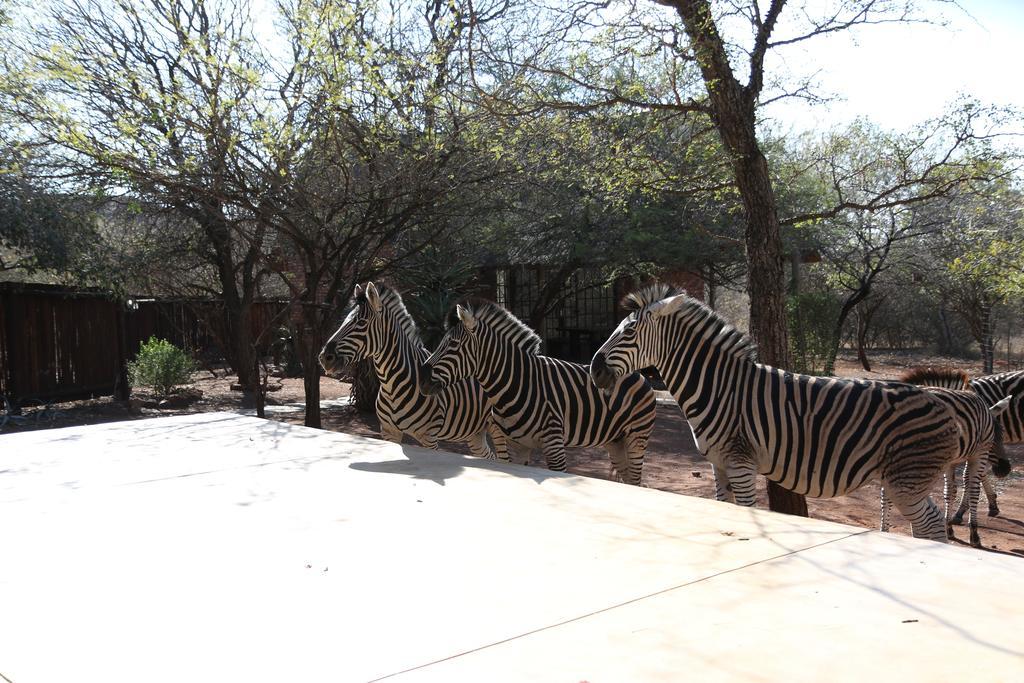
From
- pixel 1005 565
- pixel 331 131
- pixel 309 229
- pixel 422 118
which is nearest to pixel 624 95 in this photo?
pixel 422 118

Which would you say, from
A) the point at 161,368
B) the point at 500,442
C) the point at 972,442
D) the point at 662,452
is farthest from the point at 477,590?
the point at 161,368

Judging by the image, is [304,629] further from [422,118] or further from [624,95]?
[422,118]

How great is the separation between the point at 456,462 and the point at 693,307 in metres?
2.20

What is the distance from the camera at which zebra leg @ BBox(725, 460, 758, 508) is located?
17.6 ft

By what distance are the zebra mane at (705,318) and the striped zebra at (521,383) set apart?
89cm

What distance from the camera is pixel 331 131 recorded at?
9.65m

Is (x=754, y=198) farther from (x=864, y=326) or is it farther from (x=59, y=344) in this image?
(x=864, y=326)

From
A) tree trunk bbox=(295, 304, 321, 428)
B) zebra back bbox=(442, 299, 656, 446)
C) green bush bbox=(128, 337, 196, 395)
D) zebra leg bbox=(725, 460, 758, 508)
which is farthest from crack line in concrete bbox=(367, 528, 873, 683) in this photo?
green bush bbox=(128, 337, 196, 395)

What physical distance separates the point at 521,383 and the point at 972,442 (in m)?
3.56

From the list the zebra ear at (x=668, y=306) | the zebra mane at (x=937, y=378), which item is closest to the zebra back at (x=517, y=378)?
the zebra ear at (x=668, y=306)

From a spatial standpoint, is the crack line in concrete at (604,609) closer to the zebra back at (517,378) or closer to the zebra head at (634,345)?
the zebra head at (634,345)

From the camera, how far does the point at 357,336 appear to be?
7.27 meters

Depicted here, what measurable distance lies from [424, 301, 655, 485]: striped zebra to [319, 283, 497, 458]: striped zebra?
0.42 meters

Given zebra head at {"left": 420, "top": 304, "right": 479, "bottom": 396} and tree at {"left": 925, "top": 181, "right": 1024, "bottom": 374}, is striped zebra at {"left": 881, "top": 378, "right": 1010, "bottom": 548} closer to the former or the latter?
zebra head at {"left": 420, "top": 304, "right": 479, "bottom": 396}
